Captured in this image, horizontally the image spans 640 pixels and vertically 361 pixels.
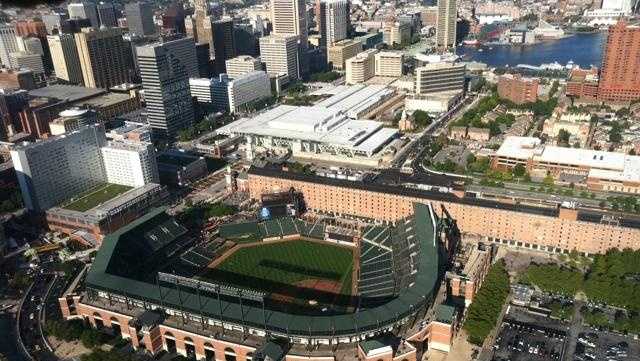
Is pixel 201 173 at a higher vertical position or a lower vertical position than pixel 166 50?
lower

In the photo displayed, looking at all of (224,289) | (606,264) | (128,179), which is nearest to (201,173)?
(128,179)

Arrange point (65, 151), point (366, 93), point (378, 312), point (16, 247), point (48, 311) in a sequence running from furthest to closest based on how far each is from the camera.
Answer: point (366, 93) → point (65, 151) → point (16, 247) → point (48, 311) → point (378, 312)

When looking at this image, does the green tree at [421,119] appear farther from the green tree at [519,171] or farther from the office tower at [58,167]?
the office tower at [58,167]

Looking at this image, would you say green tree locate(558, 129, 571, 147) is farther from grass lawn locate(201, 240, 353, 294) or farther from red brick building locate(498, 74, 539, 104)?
grass lawn locate(201, 240, 353, 294)

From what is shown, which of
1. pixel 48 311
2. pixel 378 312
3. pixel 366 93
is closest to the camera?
pixel 378 312

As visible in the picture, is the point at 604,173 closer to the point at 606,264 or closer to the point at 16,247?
the point at 606,264

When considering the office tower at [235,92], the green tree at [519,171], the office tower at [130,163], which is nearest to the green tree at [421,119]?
the green tree at [519,171]

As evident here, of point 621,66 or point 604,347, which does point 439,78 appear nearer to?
point 621,66
